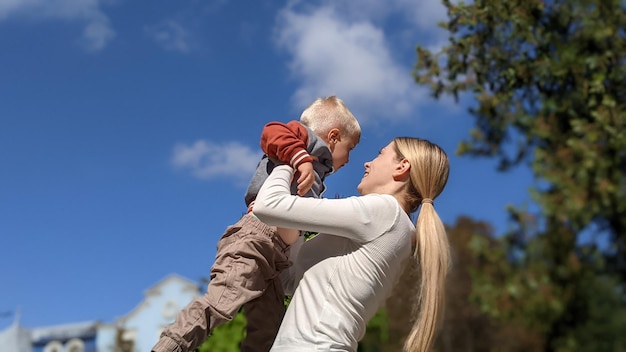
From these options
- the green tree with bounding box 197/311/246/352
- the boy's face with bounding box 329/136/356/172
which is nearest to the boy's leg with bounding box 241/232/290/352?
the boy's face with bounding box 329/136/356/172

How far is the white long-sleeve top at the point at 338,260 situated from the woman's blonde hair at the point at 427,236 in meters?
0.07

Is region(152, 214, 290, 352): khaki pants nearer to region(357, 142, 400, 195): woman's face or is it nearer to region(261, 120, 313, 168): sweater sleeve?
region(261, 120, 313, 168): sweater sleeve

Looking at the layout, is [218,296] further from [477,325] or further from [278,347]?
[477,325]

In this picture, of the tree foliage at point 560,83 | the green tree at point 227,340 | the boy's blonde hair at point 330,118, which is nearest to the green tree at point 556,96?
the tree foliage at point 560,83

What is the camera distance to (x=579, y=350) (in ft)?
51.2

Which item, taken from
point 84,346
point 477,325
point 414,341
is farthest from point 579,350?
point 84,346

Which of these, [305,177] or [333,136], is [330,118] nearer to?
[333,136]

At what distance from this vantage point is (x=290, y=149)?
2424 mm

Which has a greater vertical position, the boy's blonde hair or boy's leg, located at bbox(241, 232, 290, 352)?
the boy's blonde hair

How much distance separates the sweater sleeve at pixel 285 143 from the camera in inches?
95.5

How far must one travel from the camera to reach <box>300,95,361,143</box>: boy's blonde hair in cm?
285

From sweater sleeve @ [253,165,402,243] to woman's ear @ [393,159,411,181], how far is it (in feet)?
0.62

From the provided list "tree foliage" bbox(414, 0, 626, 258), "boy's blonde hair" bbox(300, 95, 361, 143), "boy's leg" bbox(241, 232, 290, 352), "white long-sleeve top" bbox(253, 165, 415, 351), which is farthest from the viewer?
"tree foliage" bbox(414, 0, 626, 258)

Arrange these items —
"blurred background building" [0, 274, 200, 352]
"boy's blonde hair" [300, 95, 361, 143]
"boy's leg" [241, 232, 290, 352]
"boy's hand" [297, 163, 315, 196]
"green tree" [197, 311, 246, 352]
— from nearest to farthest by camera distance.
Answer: "boy's hand" [297, 163, 315, 196], "boy's leg" [241, 232, 290, 352], "boy's blonde hair" [300, 95, 361, 143], "green tree" [197, 311, 246, 352], "blurred background building" [0, 274, 200, 352]
